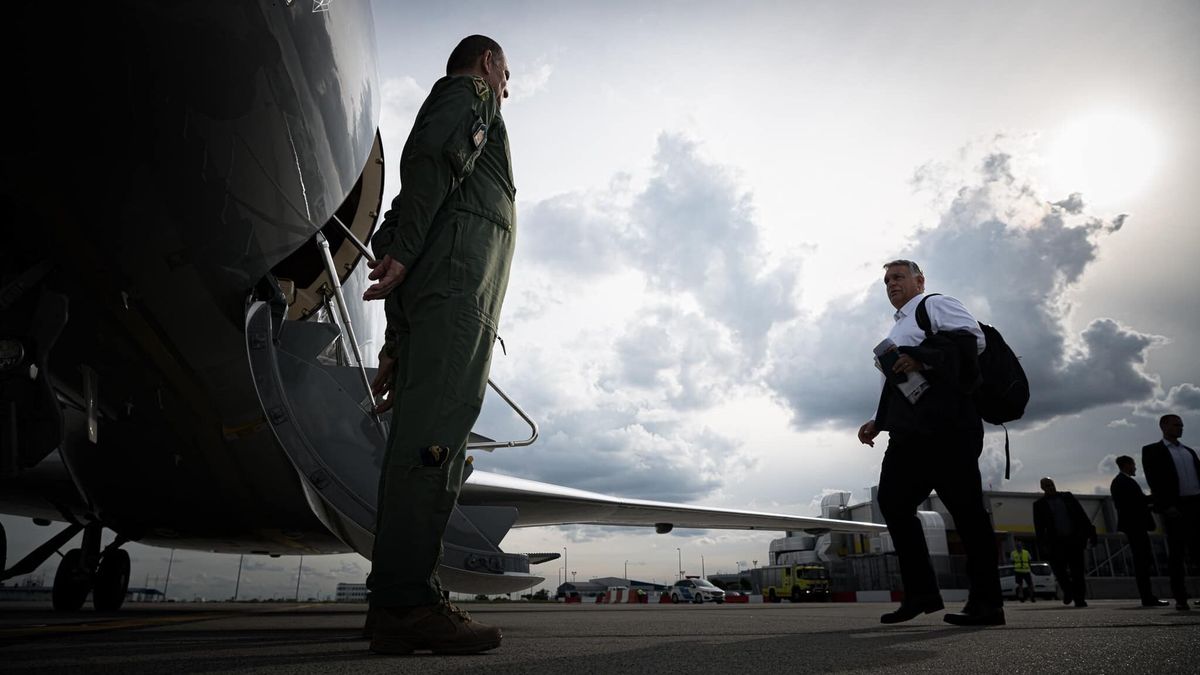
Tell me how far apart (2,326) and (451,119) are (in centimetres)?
255

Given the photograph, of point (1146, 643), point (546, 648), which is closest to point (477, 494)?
point (546, 648)

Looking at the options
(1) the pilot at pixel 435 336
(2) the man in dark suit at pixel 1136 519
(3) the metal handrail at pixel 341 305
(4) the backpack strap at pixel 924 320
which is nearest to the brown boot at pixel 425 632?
(1) the pilot at pixel 435 336

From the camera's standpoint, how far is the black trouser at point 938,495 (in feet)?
11.8

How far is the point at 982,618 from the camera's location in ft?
11.2

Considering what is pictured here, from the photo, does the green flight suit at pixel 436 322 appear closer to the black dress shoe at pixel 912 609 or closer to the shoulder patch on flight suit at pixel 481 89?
the shoulder patch on flight suit at pixel 481 89

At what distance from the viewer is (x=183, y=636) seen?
9.96ft

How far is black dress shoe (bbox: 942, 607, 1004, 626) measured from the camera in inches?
134

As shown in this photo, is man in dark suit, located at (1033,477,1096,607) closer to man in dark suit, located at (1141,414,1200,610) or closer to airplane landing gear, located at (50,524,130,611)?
man in dark suit, located at (1141,414,1200,610)

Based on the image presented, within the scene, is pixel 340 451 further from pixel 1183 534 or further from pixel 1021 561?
pixel 1021 561

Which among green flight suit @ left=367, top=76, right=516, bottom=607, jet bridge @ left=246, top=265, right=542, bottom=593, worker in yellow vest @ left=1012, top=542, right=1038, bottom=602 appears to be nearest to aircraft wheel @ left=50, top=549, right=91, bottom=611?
jet bridge @ left=246, top=265, right=542, bottom=593

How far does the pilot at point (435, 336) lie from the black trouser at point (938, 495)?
8.10 ft

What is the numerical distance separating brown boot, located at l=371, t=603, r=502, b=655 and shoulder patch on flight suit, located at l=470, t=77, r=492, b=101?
1.66m

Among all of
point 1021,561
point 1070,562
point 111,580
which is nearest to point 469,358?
point 111,580

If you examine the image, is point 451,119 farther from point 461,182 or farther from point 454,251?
point 454,251
